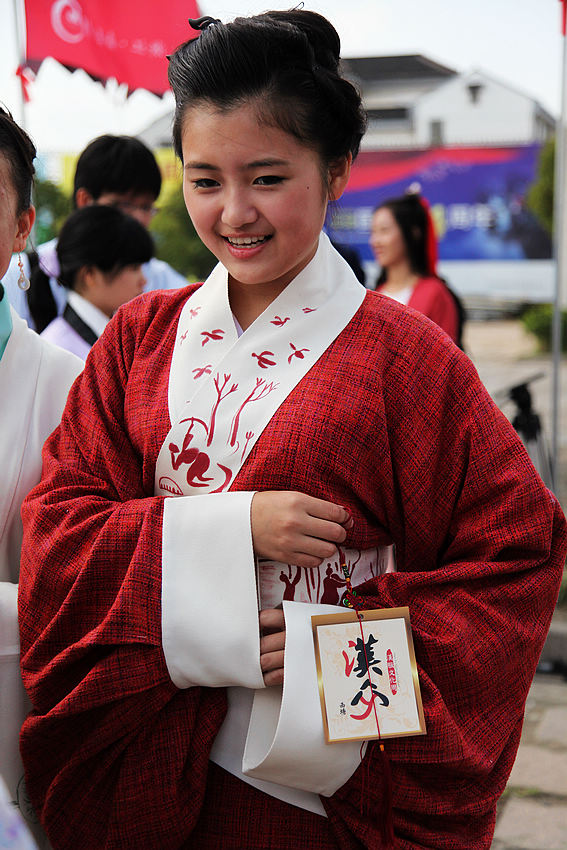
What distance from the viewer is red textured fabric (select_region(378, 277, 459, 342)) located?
4227 mm

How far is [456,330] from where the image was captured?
4270 millimetres

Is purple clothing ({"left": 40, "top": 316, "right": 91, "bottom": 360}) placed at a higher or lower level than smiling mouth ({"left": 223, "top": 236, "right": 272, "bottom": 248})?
lower

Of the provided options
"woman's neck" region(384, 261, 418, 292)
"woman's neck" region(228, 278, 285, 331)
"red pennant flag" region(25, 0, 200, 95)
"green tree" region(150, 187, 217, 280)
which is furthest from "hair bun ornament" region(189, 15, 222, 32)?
"green tree" region(150, 187, 217, 280)

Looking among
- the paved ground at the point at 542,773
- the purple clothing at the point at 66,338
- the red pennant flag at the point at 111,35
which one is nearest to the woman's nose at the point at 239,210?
the purple clothing at the point at 66,338

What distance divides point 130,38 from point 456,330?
1.93m

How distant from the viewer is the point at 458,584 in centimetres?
127

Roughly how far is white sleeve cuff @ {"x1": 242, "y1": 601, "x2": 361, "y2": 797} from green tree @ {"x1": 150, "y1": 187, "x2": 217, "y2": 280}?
27.6ft

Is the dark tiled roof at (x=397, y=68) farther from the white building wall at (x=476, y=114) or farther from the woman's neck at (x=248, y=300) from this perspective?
the woman's neck at (x=248, y=300)

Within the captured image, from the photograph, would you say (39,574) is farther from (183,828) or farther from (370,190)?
(370,190)

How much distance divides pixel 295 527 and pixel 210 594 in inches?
5.8

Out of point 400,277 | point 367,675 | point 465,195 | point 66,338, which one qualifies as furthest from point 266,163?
point 465,195

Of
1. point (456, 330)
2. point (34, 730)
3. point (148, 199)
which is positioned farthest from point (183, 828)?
point (456, 330)

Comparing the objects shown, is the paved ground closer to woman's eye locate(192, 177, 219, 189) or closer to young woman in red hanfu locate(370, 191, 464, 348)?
young woman in red hanfu locate(370, 191, 464, 348)

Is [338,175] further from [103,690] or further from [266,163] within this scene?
[103,690]
